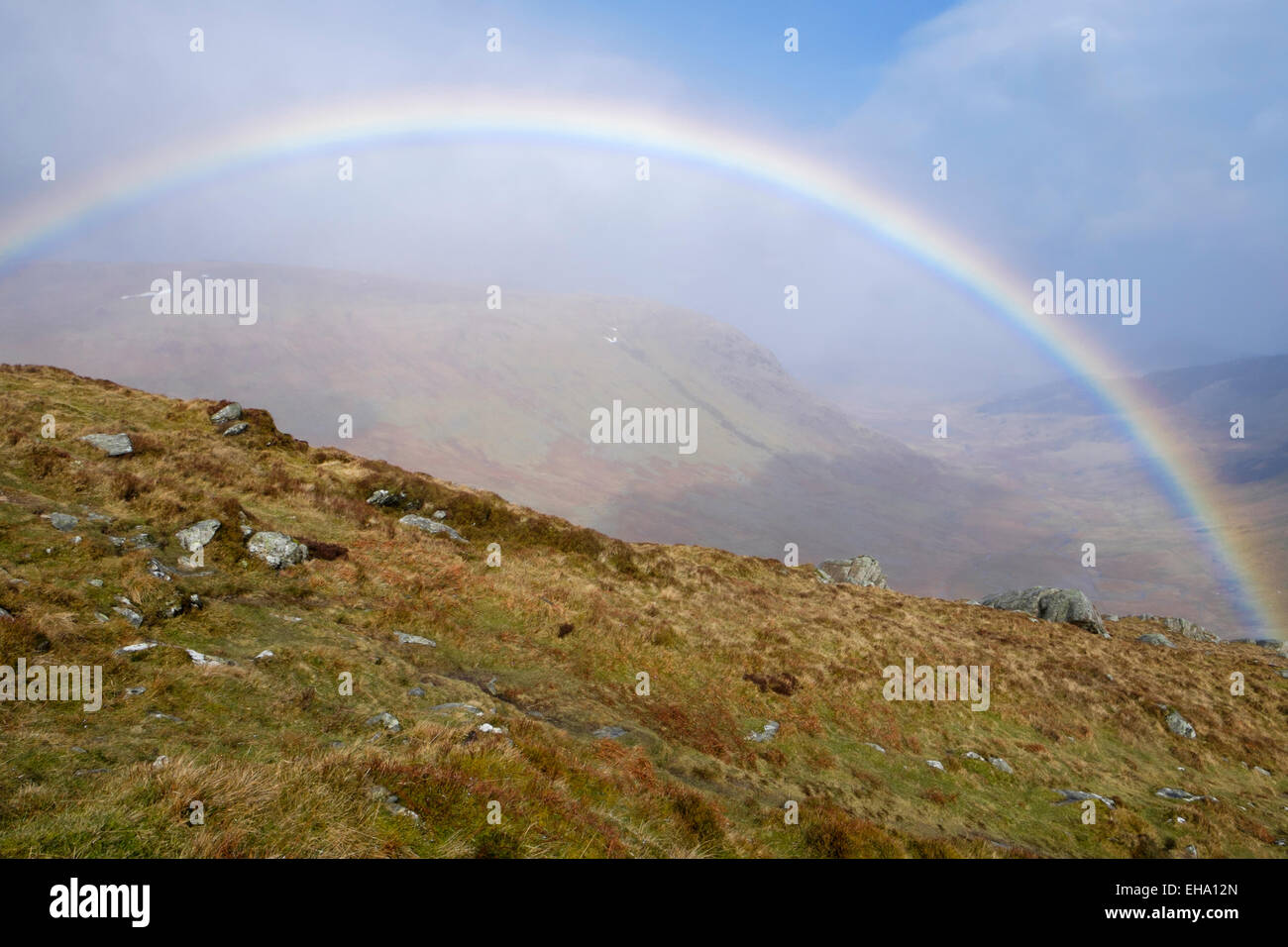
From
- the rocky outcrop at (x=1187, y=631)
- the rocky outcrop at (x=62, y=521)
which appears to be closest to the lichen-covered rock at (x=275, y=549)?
the rocky outcrop at (x=62, y=521)

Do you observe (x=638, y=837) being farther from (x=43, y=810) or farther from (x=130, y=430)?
(x=130, y=430)

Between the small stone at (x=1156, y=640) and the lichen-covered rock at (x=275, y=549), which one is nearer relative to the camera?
the lichen-covered rock at (x=275, y=549)

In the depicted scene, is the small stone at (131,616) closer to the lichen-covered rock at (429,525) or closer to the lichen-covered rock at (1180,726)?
the lichen-covered rock at (429,525)

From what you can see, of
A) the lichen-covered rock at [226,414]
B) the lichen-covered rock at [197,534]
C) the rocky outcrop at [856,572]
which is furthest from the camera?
the rocky outcrop at [856,572]

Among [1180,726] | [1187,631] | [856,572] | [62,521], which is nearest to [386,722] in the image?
[62,521]

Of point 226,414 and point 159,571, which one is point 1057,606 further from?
point 226,414

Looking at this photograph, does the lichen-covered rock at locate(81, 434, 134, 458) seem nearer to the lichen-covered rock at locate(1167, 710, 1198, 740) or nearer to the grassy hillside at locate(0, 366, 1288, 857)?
the grassy hillside at locate(0, 366, 1288, 857)
